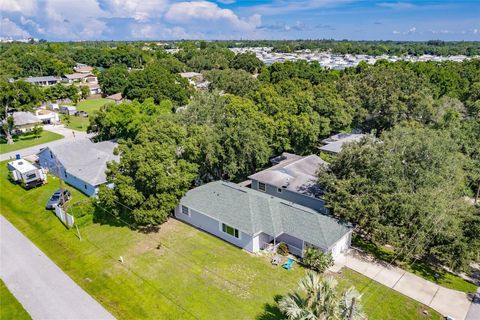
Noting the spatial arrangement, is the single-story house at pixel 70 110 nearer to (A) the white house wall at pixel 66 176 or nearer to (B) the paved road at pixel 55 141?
(B) the paved road at pixel 55 141

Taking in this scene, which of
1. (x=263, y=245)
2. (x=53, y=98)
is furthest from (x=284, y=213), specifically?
(x=53, y=98)

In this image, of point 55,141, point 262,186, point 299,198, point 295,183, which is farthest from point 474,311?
point 55,141

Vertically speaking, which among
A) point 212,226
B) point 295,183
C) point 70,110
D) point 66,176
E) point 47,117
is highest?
point 295,183

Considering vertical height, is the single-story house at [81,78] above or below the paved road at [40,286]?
above

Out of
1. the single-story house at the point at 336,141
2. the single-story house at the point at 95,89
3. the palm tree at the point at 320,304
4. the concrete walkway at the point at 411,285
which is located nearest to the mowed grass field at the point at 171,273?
the concrete walkway at the point at 411,285

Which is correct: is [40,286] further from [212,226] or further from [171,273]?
[212,226]

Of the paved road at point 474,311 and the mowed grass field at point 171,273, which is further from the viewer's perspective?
the mowed grass field at point 171,273

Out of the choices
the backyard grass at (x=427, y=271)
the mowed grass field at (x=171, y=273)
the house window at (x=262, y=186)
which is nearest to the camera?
the mowed grass field at (x=171, y=273)
